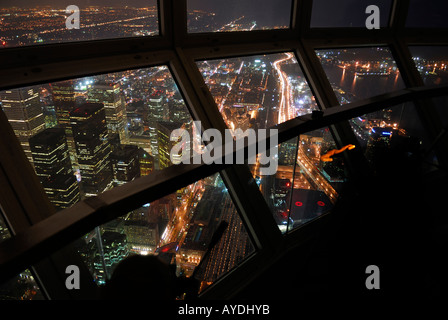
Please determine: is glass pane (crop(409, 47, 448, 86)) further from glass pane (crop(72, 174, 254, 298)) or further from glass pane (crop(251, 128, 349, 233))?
glass pane (crop(72, 174, 254, 298))

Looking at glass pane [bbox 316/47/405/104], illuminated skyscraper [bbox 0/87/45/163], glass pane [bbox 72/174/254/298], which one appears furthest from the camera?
glass pane [bbox 316/47/405/104]

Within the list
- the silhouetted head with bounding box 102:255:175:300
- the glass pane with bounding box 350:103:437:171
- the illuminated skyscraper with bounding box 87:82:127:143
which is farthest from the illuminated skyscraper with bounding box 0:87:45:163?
the glass pane with bounding box 350:103:437:171

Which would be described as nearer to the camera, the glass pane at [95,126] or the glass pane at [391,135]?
the glass pane at [95,126]

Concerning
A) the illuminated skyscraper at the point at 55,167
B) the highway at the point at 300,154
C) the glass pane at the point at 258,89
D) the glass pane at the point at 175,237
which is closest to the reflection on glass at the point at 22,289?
the glass pane at the point at 175,237

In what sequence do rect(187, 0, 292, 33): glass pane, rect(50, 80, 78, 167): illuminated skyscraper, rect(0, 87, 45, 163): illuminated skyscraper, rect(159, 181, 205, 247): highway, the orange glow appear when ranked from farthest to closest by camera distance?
rect(187, 0, 292, 33): glass pane → the orange glow → rect(50, 80, 78, 167): illuminated skyscraper → rect(0, 87, 45, 163): illuminated skyscraper → rect(159, 181, 205, 247): highway

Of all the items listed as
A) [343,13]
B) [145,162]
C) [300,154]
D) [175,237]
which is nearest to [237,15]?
[343,13]

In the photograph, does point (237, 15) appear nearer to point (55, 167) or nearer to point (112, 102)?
point (112, 102)

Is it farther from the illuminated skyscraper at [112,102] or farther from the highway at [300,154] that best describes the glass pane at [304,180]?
the illuminated skyscraper at [112,102]
